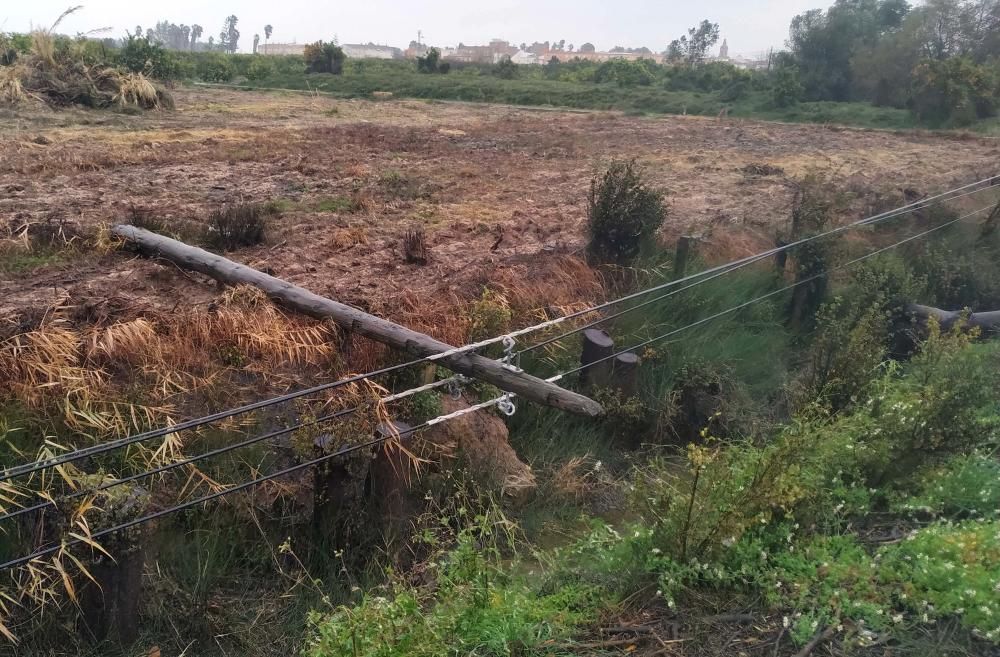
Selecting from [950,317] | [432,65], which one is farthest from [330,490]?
[432,65]

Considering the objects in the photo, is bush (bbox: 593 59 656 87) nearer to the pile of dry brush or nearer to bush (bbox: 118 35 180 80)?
bush (bbox: 118 35 180 80)

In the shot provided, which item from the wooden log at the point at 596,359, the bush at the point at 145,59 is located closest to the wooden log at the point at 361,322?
the wooden log at the point at 596,359

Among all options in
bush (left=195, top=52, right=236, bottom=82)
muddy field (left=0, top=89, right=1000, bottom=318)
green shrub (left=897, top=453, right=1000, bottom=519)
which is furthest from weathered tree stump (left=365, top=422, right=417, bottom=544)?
bush (left=195, top=52, right=236, bottom=82)

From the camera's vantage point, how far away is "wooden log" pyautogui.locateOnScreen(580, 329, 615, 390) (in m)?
6.17

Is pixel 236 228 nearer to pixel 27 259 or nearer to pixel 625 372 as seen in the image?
pixel 27 259

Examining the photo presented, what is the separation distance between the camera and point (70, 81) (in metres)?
17.3

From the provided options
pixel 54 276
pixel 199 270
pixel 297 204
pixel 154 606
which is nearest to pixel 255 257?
pixel 199 270

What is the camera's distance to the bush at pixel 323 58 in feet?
118

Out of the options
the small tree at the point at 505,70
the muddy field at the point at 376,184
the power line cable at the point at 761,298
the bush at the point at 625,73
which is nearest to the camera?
the power line cable at the point at 761,298

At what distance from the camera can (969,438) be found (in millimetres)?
4734

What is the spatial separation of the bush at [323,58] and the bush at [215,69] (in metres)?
3.28

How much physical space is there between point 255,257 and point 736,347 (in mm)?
4398

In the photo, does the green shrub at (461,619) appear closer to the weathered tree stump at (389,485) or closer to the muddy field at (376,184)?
the weathered tree stump at (389,485)

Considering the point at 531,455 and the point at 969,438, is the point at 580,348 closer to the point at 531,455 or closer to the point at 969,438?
the point at 531,455
